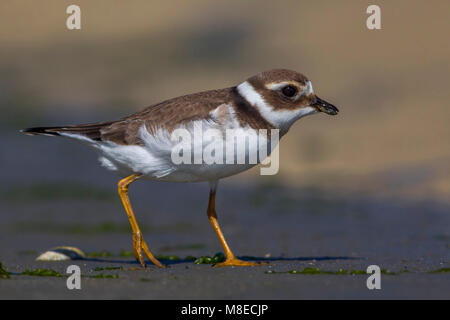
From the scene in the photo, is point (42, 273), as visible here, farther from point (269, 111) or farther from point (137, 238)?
point (269, 111)

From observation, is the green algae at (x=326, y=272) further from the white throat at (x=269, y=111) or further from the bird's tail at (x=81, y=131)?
the bird's tail at (x=81, y=131)

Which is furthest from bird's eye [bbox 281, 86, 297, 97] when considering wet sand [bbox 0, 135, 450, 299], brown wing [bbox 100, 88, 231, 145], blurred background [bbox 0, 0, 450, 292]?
blurred background [bbox 0, 0, 450, 292]

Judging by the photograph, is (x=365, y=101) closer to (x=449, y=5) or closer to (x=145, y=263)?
(x=449, y=5)

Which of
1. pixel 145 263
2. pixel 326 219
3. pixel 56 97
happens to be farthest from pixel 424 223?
pixel 56 97

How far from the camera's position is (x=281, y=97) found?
7945mm

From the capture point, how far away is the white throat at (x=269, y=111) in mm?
7816

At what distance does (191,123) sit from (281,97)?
3.30 feet

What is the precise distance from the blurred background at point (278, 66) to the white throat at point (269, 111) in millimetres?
5609

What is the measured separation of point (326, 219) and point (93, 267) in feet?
16.1

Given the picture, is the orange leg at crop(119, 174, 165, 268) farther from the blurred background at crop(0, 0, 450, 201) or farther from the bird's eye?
the blurred background at crop(0, 0, 450, 201)

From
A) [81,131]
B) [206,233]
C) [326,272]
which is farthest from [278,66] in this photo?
[326,272]

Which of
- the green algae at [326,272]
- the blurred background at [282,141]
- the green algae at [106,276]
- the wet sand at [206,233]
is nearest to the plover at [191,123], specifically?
the green algae at [326,272]

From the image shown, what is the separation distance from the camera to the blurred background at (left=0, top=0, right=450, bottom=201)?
1511 cm

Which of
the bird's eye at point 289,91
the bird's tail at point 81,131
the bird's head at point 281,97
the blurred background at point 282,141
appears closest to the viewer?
the bird's head at point 281,97
